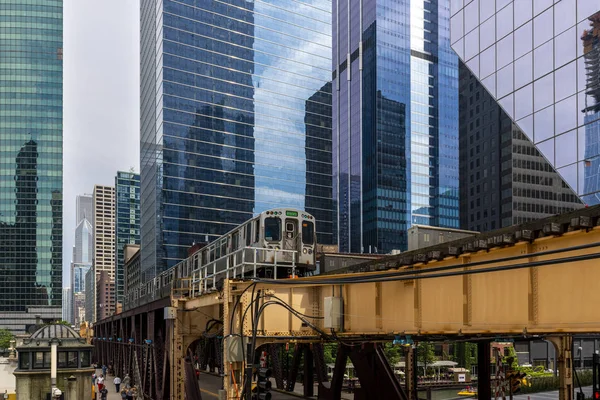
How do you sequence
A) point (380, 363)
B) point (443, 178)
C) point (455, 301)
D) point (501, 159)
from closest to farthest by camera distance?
point (455, 301) → point (380, 363) → point (501, 159) → point (443, 178)

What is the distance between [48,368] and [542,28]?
1525 inches

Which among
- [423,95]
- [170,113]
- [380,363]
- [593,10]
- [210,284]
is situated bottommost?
[380,363]

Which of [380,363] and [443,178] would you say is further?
[443,178]

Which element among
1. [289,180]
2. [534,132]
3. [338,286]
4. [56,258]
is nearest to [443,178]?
[289,180]

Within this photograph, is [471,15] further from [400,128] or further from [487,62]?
[400,128]

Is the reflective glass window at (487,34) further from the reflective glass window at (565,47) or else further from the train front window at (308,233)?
the train front window at (308,233)

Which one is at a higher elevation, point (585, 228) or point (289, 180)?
point (289, 180)

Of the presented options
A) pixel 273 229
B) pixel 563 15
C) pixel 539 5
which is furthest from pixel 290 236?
pixel 539 5

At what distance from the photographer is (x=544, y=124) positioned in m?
42.1

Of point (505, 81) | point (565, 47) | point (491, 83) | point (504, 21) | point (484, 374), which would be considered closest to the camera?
point (484, 374)

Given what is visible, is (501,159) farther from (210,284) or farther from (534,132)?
(210,284)

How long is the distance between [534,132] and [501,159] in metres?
74.1

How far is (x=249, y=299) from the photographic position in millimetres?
15695

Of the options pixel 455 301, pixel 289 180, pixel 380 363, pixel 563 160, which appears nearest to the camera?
pixel 455 301
